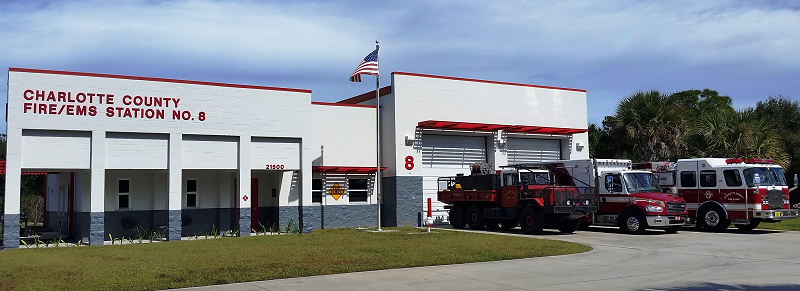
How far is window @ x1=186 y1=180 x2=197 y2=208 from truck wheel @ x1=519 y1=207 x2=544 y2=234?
11.7 meters

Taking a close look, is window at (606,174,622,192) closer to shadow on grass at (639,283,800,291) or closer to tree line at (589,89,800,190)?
tree line at (589,89,800,190)

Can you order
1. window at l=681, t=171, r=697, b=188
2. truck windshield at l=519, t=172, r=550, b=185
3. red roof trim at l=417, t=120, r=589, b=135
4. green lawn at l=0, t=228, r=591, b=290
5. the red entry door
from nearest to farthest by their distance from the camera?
green lawn at l=0, t=228, r=591, b=290 → truck windshield at l=519, t=172, r=550, b=185 → window at l=681, t=171, r=697, b=188 → the red entry door → red roof trim at l=417, t=120, r=589, b=135

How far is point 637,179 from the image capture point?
24.9m

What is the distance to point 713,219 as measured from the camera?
25.4 meters

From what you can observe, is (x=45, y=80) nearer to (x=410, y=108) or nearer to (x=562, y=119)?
(x=410, y=108)

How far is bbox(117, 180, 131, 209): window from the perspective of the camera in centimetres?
2427

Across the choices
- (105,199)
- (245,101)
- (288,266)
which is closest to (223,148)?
(245,101)

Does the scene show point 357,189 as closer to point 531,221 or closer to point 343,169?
point 343,169

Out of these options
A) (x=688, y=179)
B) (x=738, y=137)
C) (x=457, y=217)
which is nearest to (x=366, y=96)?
(x=457, y=217)

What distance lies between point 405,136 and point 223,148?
792 centimetres

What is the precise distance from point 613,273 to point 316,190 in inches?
647

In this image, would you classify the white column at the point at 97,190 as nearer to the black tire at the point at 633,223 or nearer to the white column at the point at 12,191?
the white column at the point at 12,191

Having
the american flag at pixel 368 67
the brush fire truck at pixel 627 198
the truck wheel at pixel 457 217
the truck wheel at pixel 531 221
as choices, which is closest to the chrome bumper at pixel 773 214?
the brush fire truck at pixel 627 198

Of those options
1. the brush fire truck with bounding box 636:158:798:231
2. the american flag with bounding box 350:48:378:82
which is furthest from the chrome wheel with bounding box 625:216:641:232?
the american flag with bounding box 350:48:378:82
